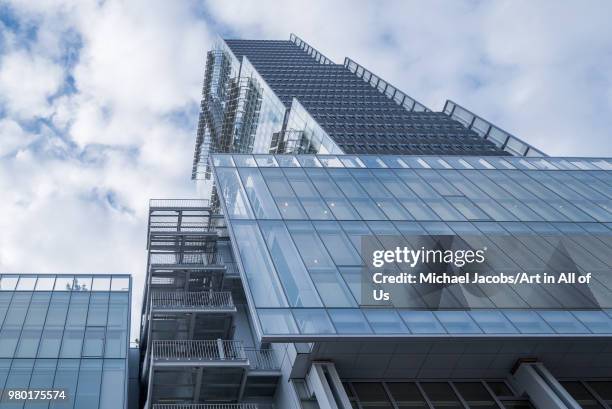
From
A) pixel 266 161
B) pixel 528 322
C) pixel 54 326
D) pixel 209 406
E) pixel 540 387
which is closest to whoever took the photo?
pixel 540 387

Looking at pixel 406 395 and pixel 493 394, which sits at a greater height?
pixel 406 395

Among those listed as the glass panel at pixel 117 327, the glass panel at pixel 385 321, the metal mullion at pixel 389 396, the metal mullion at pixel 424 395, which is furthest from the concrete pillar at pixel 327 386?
the glass panel at pixel 117 327

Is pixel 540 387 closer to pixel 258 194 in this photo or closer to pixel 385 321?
pixel 385 321

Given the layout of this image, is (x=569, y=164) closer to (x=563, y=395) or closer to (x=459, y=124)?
(x=563, y=395)

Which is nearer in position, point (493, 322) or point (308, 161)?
point (493, 322)

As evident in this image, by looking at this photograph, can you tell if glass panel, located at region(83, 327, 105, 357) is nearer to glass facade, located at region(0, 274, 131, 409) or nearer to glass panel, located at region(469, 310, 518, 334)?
glass facade, located at region(0, 274, 131, 409)

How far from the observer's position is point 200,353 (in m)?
28.1

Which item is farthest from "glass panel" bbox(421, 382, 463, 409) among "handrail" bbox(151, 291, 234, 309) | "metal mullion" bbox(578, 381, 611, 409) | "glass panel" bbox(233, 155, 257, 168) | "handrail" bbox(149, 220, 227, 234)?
"handrail" bbox(149, 220, 227, 234)

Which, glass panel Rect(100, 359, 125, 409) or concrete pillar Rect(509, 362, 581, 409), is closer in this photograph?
concrete pillar Rect(509, 362, 581, 409)

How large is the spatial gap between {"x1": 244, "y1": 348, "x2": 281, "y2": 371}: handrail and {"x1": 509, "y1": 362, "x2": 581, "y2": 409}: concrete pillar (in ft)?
30.2

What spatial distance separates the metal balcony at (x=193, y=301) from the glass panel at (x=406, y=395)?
385 inches

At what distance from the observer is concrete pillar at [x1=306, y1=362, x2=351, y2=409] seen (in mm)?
19391

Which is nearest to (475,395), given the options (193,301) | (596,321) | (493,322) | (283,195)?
(493,322)

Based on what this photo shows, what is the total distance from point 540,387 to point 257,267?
11181 mm
